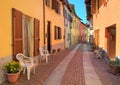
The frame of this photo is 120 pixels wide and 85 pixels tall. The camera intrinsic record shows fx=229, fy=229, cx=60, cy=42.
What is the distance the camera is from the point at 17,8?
848 centimetres

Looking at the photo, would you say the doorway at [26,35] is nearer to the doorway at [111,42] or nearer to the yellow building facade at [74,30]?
the doorway at [111,42]

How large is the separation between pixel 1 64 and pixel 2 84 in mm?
611

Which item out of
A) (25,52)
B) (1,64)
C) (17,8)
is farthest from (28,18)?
(1,64)

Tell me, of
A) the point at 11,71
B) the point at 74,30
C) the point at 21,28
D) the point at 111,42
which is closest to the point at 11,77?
the point at 11,71

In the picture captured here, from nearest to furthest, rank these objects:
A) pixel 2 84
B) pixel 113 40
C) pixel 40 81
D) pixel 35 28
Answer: pixel 2 84, pixel 40 81, pixel 35 28, pixel 113 40

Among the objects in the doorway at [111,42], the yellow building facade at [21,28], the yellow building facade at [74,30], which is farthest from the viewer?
the yellow building facade at [74,30]

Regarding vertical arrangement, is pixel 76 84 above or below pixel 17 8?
below

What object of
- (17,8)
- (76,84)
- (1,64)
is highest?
(17,8)

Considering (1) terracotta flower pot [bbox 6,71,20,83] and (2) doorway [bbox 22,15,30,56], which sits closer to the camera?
(1) terracotta flower pot [bbox 6,71,20,83]

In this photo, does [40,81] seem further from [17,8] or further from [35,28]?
[35,28]

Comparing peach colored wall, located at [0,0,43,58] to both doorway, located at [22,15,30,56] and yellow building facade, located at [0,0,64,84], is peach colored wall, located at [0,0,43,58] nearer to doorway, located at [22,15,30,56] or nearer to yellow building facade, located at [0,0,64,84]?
yellow building facade, located at [0,0,64,84]

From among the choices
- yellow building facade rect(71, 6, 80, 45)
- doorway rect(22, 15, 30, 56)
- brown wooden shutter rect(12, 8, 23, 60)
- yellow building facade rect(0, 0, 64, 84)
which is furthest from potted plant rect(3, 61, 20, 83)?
yellow building facade rect(71, 6, 80, 45)

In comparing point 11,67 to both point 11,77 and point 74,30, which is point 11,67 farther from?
point 74,30

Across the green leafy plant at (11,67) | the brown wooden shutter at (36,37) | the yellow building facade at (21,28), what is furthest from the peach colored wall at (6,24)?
the brown wooden shutter at (36,37)
